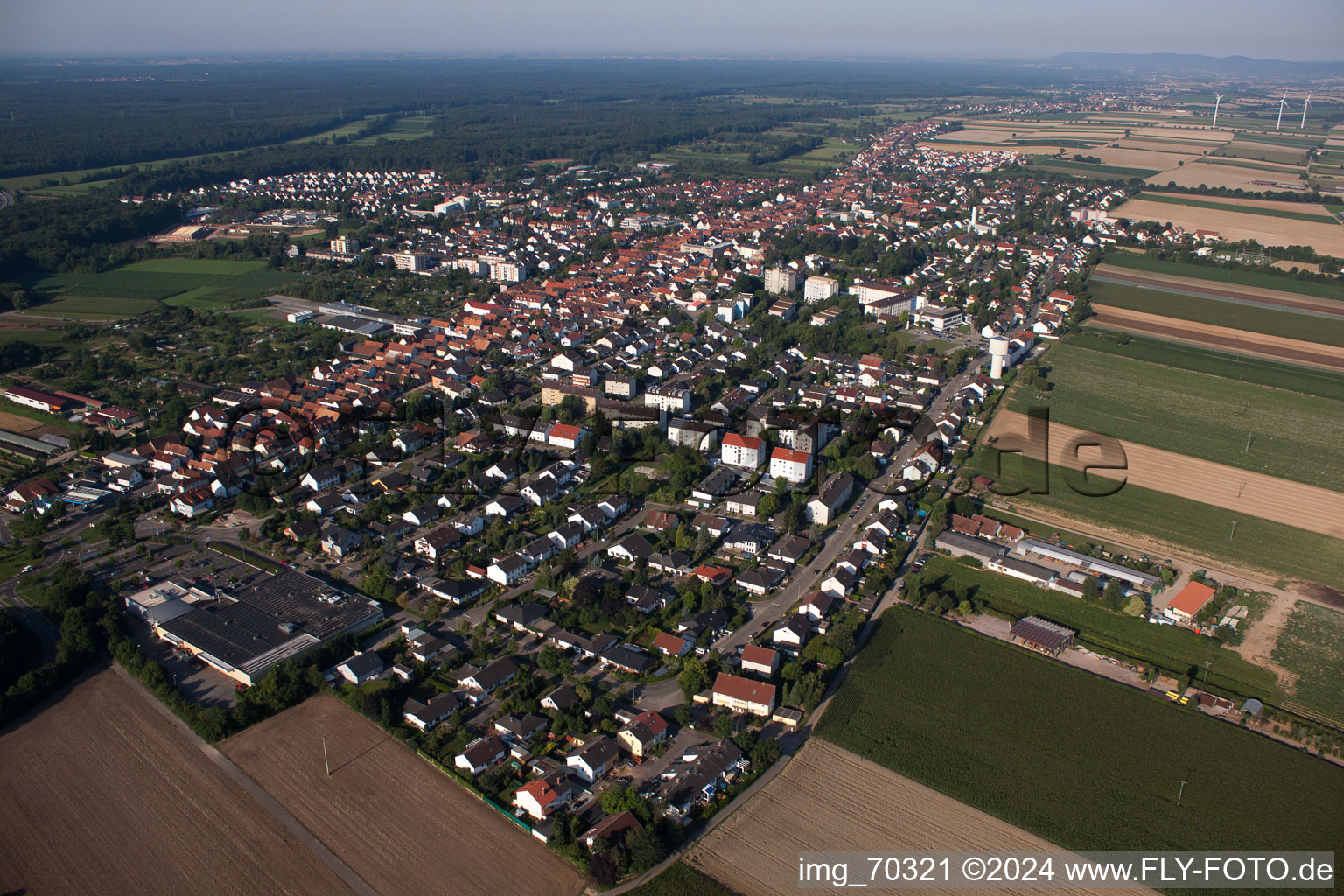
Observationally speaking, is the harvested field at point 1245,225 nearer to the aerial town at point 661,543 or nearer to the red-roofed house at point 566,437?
the aerial town at point 661,543

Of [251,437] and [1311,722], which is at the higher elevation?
[251,437]

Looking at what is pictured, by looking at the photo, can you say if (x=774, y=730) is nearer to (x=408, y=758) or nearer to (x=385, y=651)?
(x=408, y=758)

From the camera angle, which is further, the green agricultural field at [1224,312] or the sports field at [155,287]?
the sports field at [155,287]

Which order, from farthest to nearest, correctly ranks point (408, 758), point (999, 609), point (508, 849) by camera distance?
point (999, 609)
point (408, 758)
point (508, 849)

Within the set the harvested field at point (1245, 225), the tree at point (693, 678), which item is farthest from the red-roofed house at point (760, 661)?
the harvested field at point (1245, 225)

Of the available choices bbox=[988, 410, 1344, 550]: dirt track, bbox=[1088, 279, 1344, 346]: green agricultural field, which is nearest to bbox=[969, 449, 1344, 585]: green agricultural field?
bbox=[988, 410, 1344, 550]: dirt track

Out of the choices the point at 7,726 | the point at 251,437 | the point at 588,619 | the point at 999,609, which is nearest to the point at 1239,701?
the point at 999,609
